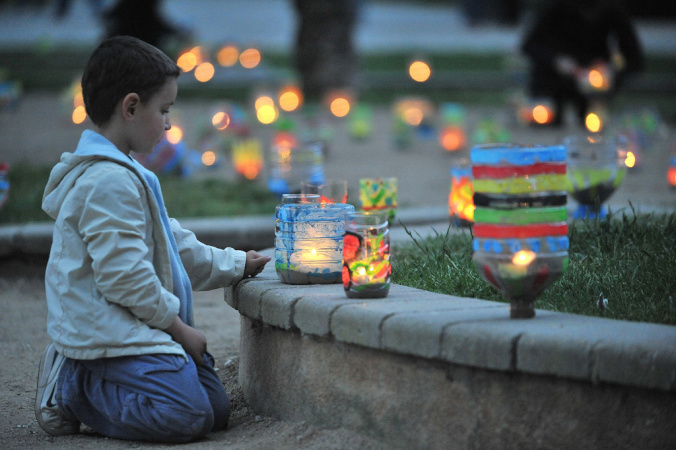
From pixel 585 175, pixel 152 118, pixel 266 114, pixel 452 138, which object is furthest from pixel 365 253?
pixel 266 114

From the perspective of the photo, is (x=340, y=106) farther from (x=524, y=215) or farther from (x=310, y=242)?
(x=524, y=215)

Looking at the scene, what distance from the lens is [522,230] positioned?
2.44m

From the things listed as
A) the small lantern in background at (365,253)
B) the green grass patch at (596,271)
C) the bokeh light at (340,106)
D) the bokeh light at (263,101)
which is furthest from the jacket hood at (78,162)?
the bokeh light at (340,106)

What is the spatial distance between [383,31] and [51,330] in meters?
27.6

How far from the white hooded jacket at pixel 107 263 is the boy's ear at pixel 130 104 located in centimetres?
11

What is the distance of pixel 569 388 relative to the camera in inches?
90.2

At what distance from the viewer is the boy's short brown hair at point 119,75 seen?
9.29ft

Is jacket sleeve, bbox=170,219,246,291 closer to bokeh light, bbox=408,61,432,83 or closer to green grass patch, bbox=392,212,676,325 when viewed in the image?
green grass patch, bbox=392,212,676,325

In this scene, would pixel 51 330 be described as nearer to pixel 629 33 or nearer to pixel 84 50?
pixel 629 33

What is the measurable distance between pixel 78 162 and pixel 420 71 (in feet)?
46.0

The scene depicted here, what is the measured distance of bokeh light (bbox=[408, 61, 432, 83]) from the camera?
52.5 ft

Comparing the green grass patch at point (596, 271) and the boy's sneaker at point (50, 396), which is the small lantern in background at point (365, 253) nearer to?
the green grass patch at point (596, 271)

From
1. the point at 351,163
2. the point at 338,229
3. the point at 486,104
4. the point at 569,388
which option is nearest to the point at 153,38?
the point at 486,104

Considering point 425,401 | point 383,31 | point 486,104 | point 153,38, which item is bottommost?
point 425,401
